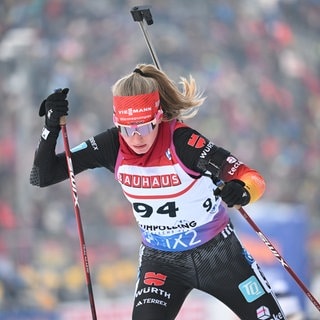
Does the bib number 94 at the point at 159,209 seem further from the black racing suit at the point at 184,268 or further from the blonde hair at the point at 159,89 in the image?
the blonde hair at the point at 159,89

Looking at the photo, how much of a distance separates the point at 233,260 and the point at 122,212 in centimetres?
465

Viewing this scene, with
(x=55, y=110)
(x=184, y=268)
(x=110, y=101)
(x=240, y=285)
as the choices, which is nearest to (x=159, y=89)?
(x=55, y=110)

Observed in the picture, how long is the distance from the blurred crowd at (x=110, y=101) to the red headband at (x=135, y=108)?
408 cm

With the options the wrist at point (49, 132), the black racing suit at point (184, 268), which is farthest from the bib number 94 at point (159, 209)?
the wrist at point (49, 132)

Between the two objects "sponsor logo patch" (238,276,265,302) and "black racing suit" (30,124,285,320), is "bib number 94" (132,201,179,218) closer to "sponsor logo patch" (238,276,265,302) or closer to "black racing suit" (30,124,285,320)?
"black racing suit" (30,124,285,320)

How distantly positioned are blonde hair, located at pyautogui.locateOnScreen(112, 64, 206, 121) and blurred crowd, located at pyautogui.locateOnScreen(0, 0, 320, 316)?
398 cm

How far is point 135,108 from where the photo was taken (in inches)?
130

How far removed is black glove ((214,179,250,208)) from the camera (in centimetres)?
318

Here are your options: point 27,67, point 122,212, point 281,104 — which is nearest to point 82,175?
point 122,212

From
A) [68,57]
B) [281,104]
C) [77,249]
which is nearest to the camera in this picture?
[77,249]

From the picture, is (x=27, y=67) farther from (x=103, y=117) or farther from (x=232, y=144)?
(x=232, y=144)

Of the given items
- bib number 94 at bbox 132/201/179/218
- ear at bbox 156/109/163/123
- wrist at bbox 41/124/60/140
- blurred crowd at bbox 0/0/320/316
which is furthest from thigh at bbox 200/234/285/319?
blurred crowd at bbox 0/0/320/316

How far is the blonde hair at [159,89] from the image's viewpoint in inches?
133

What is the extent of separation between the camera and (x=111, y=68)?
849 cm
